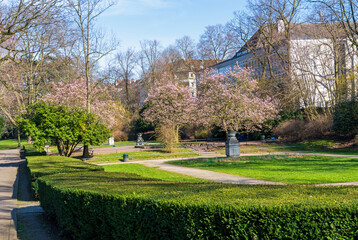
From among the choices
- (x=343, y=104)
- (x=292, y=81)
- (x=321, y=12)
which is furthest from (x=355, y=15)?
(x=292, y=81)

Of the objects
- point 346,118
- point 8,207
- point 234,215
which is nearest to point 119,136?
point 346,118

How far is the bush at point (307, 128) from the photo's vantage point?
33.0m

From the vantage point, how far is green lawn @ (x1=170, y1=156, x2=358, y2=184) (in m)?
14.1

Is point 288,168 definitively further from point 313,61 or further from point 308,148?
point 313,61

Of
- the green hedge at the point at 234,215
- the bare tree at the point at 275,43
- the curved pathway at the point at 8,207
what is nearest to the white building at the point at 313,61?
the bare tree at the point at 275,43

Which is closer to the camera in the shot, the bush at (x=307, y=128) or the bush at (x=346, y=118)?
the bush at (x=346, y=118)

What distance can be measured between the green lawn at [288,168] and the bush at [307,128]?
1133 centimetres

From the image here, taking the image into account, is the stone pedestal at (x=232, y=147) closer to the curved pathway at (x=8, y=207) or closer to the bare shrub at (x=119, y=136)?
the curved pathway at (x=8, y=207)

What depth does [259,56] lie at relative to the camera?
152ft

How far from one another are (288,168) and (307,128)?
1680 centimetres

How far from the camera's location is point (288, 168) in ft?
58.3

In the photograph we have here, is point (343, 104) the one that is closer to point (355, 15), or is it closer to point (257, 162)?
point (355, 15)

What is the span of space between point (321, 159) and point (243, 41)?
94.1 ft

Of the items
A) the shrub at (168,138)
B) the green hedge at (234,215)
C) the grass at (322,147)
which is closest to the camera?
the green hedge at (234,215)
